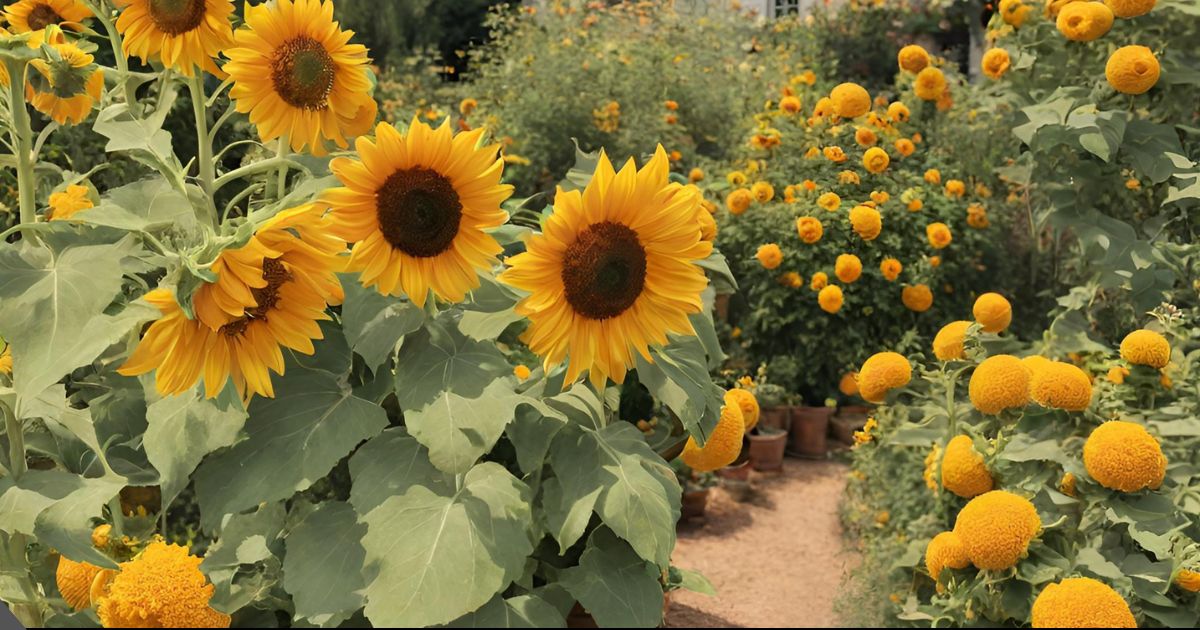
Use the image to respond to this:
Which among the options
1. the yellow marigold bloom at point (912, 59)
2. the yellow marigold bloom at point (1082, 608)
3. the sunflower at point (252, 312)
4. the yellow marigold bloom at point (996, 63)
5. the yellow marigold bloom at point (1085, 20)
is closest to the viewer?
the sunflower at point (252, 312)

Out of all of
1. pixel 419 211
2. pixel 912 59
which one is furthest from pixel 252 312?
pixel 912 59

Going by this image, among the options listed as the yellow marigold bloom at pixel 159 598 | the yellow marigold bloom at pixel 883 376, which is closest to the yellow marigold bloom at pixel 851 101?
the yellow marigold bloom at pixel 883 376

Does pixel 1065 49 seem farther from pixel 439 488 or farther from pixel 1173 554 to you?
pixel 439 488

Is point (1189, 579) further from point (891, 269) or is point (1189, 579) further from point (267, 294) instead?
point (891, 269)

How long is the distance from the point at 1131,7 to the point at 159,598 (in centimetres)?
332

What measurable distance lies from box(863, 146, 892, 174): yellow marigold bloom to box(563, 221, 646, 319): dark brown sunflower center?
4.11m

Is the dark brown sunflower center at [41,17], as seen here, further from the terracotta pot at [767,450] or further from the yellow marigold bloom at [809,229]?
the yellow marigold bloom at [809,229]

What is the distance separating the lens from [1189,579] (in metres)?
2.18

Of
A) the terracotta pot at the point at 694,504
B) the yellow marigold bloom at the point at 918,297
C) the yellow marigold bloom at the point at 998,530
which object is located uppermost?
the yellow marigold bloom at the point at 998,530

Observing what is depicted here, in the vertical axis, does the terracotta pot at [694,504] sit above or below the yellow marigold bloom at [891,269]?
below

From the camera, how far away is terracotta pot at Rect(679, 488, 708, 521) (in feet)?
13.6

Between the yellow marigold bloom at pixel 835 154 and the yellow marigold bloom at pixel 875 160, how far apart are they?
0.14 metres

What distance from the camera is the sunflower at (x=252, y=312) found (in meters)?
0.94

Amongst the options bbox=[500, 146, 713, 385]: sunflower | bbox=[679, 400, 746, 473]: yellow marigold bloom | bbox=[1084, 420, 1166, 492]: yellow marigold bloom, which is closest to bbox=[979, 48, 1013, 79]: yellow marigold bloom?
bbox=[1084, 420, 1166, 492]: yellow marigold bloom
